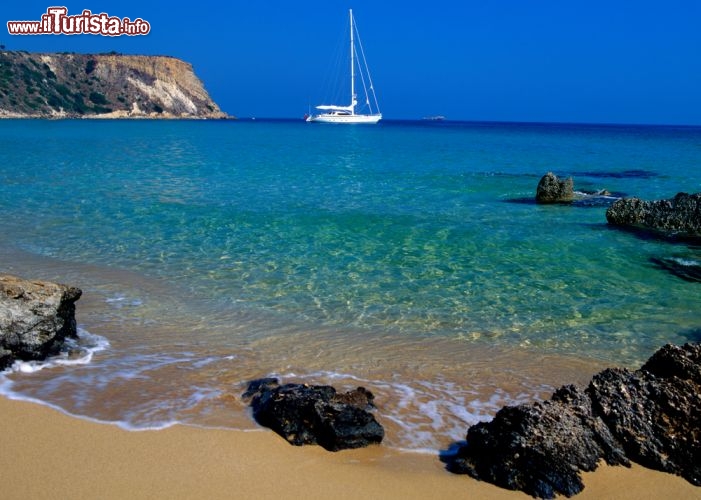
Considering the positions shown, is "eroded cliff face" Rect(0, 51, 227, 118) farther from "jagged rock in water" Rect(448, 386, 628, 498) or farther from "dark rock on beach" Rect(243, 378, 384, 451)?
"jagged rock in water" Rect(448, 386, 628, 498)

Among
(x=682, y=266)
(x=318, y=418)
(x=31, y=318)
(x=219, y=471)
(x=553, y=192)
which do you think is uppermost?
(x=553, y=192)

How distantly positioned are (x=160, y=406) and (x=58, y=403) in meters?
0.83

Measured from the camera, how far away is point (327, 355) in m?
6.88

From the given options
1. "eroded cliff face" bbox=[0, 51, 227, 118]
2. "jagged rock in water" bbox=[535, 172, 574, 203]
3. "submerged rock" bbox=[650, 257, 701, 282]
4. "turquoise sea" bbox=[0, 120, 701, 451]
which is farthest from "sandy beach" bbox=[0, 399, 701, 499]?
"eroded cliff face" bbox=[0, 51, 227, 118]

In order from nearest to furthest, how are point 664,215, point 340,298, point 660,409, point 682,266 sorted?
point 660,409 < point 340,298 < point 682,266 < point 664,215

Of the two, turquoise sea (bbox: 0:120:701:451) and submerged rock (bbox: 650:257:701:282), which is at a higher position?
submerged rock (bbox: 650:257:701:282)

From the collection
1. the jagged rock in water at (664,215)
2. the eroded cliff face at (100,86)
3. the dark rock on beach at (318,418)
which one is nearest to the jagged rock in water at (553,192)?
the jagged rock in water at (664,215)

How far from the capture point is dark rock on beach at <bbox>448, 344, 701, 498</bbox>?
4.23 m

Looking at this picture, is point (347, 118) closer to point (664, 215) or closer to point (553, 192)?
point (553, 192)

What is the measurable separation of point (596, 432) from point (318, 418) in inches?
78.9

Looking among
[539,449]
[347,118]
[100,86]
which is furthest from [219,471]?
[100,86]

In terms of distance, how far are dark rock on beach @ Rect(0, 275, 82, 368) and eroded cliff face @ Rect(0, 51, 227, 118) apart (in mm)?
123503

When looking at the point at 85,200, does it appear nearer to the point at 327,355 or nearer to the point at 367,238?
the point at 367,238

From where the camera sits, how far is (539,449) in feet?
14.0
